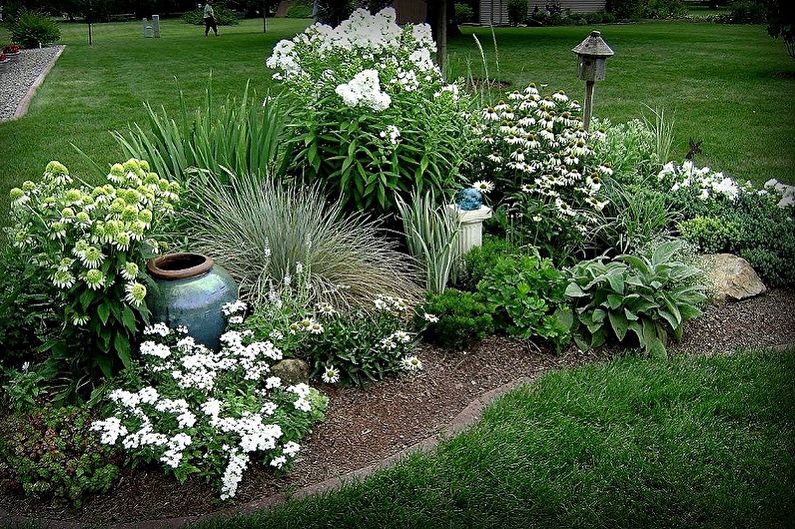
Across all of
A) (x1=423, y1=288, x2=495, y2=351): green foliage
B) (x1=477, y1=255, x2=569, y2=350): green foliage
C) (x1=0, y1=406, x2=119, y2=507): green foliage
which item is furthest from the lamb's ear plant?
(x1=0, y1=406, x2=119, y2=507): green foliage

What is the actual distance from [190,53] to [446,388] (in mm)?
17119

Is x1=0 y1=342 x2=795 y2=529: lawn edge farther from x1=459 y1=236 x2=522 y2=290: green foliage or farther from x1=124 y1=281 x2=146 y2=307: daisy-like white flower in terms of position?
x1=459 y1=236 x2=522 y2=290: green foliage

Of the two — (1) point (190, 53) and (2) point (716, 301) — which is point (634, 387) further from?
(1) point (190, 53)

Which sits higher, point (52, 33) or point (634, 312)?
point (52, 33)

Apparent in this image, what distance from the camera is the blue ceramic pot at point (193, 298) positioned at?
12.4 ft

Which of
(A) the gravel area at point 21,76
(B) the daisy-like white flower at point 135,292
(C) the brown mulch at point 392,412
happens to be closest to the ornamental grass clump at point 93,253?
(B) the daisy-like white flower at point 135,292

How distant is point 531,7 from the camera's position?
Answer: 31.6 metres

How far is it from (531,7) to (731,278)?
28.7 m

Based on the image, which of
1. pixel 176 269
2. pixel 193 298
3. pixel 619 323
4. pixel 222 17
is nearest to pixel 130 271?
pixel 193 298

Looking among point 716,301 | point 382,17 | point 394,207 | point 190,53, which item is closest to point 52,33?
point 190,53

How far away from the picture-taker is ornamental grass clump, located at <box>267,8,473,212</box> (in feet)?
15.6

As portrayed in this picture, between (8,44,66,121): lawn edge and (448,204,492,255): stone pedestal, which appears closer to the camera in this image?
(448,204,492,255): stone pedestal

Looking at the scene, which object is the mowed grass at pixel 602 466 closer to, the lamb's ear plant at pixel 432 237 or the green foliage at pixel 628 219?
the lamb's ear plant at pixel 432 237

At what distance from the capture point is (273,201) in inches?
179
